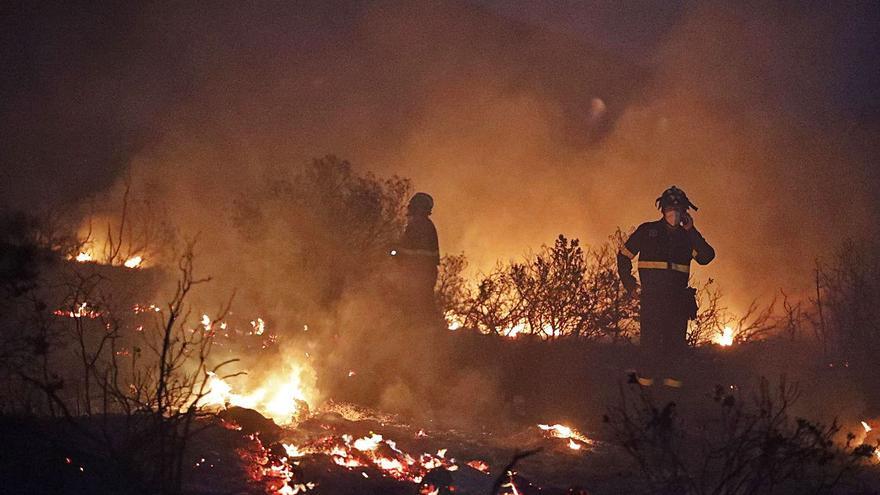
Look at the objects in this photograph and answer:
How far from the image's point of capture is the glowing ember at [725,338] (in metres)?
11.7

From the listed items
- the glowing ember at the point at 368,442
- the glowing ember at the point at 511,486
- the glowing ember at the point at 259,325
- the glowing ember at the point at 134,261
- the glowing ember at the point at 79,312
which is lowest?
the glowing ember at the point at 511,486

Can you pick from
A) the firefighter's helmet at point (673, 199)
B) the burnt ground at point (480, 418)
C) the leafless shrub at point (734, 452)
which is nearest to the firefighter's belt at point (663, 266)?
the firefighter's helmet at point (673, 199)

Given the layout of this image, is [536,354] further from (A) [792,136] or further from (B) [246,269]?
(A) [792,136]

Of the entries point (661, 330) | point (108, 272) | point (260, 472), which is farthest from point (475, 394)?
point (108, 272)

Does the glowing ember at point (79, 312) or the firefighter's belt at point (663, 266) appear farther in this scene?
the firefighter's belt at point (663, 266)

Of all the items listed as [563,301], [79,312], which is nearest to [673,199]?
[563,301]

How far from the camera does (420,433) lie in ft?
22.6

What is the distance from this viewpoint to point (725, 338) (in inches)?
462

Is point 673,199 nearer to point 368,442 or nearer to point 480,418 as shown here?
point 480,418

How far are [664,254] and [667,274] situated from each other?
22 centimetres

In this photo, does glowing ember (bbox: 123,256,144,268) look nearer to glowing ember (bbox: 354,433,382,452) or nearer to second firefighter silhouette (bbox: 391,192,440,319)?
second firefighter silhouette (bbox: 391,192,440,319)

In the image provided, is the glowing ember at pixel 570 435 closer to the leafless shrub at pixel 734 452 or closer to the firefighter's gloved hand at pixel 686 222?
the leafless shrub at pixel 734 452

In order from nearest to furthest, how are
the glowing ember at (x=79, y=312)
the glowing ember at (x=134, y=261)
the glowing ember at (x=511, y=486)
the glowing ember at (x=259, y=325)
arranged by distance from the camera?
1. the glowing ember at (x=511, y=486)
2. the glowing ember at (x=79, y=312)
3. the glowing ember at (x=259, y=325)
4. the glowing ember at (x=134, y=261)

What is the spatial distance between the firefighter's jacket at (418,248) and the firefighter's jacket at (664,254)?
2.78 metres
